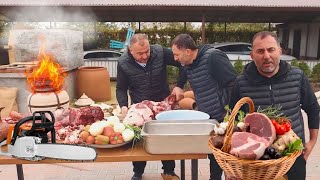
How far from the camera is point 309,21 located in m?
17.2

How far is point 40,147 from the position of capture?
7.20 ft

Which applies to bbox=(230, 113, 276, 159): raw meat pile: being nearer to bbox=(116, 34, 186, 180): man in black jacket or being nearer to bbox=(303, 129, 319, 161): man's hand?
bbox=(303, 129, 319, 161): man's hand

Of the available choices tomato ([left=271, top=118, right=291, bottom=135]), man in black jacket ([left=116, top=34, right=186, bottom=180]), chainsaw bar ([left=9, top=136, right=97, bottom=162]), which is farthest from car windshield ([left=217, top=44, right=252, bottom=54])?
Answer: chainsaw bar ([left=9, top=136, right=97, bottom=162])

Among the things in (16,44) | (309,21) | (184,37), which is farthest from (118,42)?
(184,37)

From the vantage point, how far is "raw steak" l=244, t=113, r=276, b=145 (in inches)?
76.1

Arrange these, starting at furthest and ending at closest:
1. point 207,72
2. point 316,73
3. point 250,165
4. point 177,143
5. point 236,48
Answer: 1. point 236,48
2. point 316,73
3. point 207,72
4. point 177,143
5. point 250,165

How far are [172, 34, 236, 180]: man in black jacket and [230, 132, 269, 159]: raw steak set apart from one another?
1437mm

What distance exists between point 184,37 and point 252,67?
0.94 m

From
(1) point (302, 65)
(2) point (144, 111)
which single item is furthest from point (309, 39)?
(2) point (144, 111)

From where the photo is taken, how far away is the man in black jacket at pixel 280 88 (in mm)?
2486

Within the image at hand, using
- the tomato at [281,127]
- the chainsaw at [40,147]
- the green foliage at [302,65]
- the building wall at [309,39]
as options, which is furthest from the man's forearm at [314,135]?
the building wall at [309,39]

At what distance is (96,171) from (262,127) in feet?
11.2

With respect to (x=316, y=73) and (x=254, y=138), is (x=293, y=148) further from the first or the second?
(x=316, y=73)

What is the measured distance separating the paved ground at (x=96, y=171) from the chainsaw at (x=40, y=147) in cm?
241
